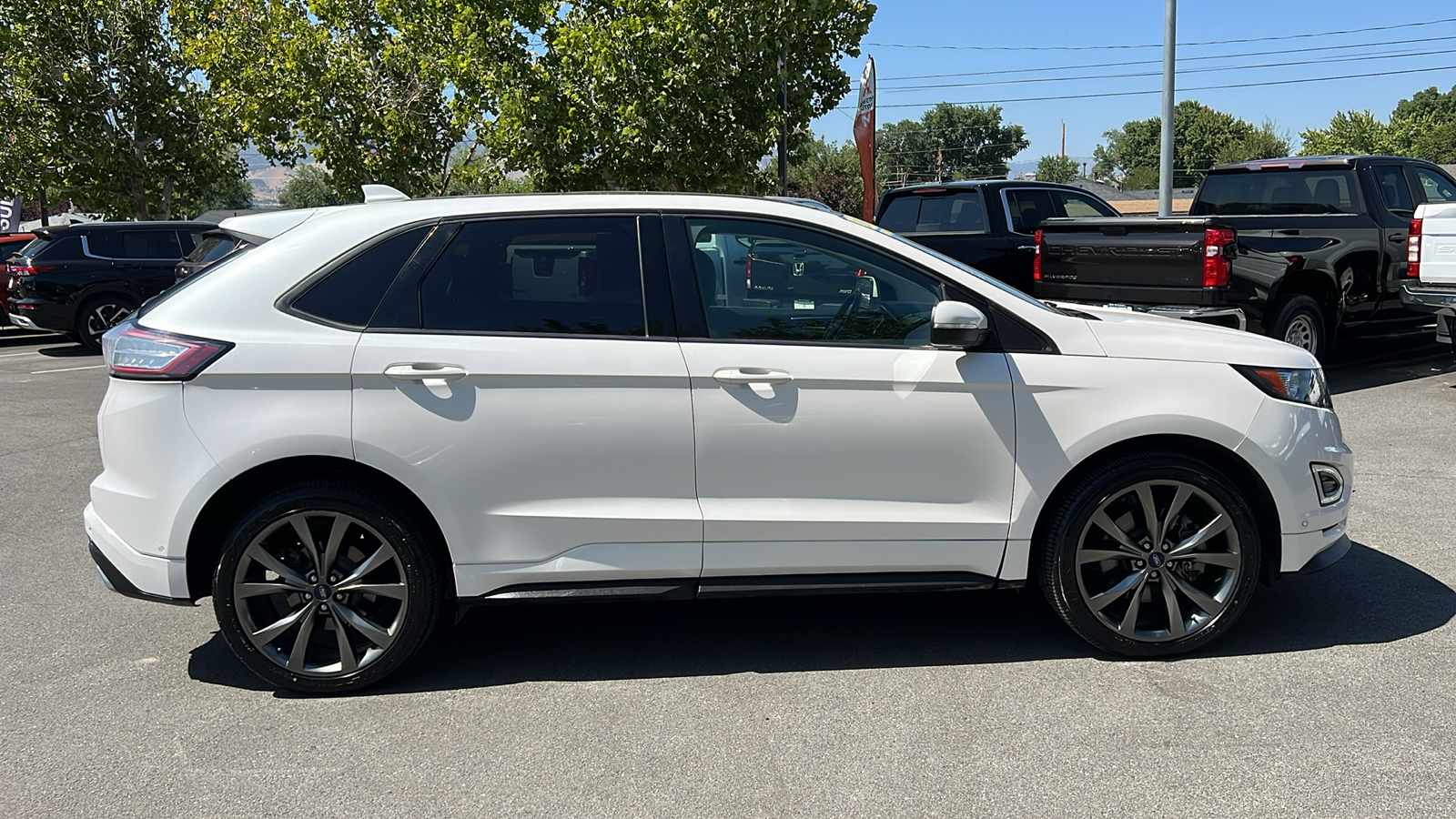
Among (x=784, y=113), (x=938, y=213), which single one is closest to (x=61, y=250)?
(x=784, y=113)

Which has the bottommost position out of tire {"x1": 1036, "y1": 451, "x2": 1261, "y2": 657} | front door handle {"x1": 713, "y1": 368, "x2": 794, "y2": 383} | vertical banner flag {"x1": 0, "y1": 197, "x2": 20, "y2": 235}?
tire {"x1": 1036, "y1": 451, "x2": 1261, "y2": 657}

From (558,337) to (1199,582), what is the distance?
2.51 m

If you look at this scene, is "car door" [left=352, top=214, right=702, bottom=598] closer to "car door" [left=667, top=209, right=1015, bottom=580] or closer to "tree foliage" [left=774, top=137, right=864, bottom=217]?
"car door" [left=667, top=209, right=1015, bottom=580]

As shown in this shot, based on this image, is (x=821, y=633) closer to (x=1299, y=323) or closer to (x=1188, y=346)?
(x=1188, y=346)

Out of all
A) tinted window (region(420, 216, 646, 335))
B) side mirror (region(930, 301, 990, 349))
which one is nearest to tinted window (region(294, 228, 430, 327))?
tinted window (region(420, 216, 646, 335))

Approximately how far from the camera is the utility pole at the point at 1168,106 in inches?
590

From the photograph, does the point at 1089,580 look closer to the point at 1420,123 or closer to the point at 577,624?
the point at 577,624

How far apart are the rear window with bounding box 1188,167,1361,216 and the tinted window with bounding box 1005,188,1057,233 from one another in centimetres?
144

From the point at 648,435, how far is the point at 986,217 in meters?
8.65

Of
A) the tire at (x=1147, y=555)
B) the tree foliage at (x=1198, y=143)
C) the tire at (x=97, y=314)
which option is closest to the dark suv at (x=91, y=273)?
the tire at (x=97, y=314)

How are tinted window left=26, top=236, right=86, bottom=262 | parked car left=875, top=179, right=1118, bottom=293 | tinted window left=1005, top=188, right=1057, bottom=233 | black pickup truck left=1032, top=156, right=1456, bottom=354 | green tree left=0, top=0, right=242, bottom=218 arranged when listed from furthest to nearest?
green tree left=0, top=0, right=242, bottom=218
tinted window left=26, top=236, right=86, bottom=262
tinted window left=1005, top=188, right=1057, bottom=233
parked car left=875, top=179, right=1118, bottom=293
black pickup truck left=1032, top=156, right=1456, bottom=354

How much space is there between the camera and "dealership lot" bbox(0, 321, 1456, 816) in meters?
3.32

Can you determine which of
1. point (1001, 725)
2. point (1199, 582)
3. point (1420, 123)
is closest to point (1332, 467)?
point (1199, 582)

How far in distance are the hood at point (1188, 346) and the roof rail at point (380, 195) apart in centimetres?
272
